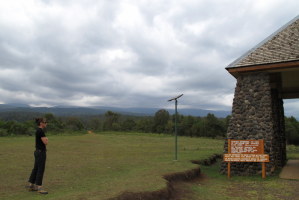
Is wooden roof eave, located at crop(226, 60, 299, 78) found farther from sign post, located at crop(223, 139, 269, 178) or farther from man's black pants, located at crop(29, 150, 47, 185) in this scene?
man's black pants, located at crop(29, 150, 47, 185)

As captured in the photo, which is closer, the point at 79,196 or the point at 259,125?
the point at 79,196

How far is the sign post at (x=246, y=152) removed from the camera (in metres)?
9.34

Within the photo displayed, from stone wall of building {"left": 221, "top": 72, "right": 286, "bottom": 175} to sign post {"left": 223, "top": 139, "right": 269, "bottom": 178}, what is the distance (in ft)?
1.46

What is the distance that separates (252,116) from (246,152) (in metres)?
1.42

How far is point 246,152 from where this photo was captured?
9.77 m

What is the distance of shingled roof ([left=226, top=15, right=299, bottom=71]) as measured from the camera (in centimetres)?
959

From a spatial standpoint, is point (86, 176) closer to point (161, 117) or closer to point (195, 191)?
point (195, 191)

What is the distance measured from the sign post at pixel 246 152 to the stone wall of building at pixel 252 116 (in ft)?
1.46

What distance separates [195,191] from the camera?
300 inches

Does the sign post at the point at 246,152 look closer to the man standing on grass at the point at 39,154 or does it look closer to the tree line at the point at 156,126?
the man standing on grass at the point at 39,154

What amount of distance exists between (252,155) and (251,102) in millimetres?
2092

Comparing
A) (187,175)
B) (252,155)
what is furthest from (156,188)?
(252,155)

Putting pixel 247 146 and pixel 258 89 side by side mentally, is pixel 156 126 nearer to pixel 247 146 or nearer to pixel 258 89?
pixel 258 89

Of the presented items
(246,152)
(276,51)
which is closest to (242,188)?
(246,152)
